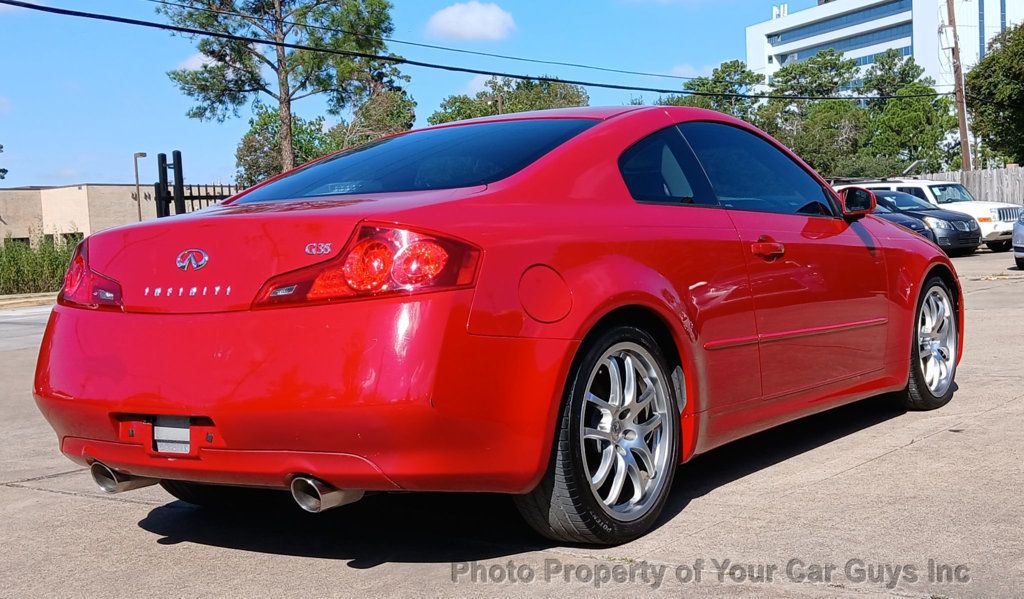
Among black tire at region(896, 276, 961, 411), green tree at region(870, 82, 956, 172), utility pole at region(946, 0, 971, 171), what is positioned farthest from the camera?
green tree at region(870, 82, 956, 172)

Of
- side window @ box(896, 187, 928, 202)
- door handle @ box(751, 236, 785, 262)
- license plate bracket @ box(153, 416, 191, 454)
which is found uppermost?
side window @ box(896, 187, 928, 202)

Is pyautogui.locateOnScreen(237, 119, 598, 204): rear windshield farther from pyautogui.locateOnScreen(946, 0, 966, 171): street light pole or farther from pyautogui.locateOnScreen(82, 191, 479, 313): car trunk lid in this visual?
pyautogui.locateOnScreen(946, 0, 966, 171): street light pole

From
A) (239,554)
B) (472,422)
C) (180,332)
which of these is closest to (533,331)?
(472,422)

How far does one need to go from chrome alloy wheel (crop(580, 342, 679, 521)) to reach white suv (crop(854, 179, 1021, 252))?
2142cm

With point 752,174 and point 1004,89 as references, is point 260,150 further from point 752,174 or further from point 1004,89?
point 752,174

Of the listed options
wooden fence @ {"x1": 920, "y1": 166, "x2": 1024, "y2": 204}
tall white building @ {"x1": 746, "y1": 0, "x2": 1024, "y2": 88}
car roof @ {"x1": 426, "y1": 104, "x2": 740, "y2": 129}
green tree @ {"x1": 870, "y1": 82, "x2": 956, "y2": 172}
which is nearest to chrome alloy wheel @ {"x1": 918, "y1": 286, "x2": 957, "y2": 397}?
car roof @ {"x1": 426, "y1": 104, "x2": 740, "y2": 129}

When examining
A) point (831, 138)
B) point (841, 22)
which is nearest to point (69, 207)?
point (831, 138)

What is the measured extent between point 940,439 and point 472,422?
291 centimetres

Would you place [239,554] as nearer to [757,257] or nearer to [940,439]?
[757,257]

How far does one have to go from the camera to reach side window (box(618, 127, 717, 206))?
4180mm

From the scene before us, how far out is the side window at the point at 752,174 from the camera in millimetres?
4637

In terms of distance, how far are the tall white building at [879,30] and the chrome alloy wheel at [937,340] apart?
4537 inches

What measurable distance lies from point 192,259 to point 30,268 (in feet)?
82.2

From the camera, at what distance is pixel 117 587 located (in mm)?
3557
